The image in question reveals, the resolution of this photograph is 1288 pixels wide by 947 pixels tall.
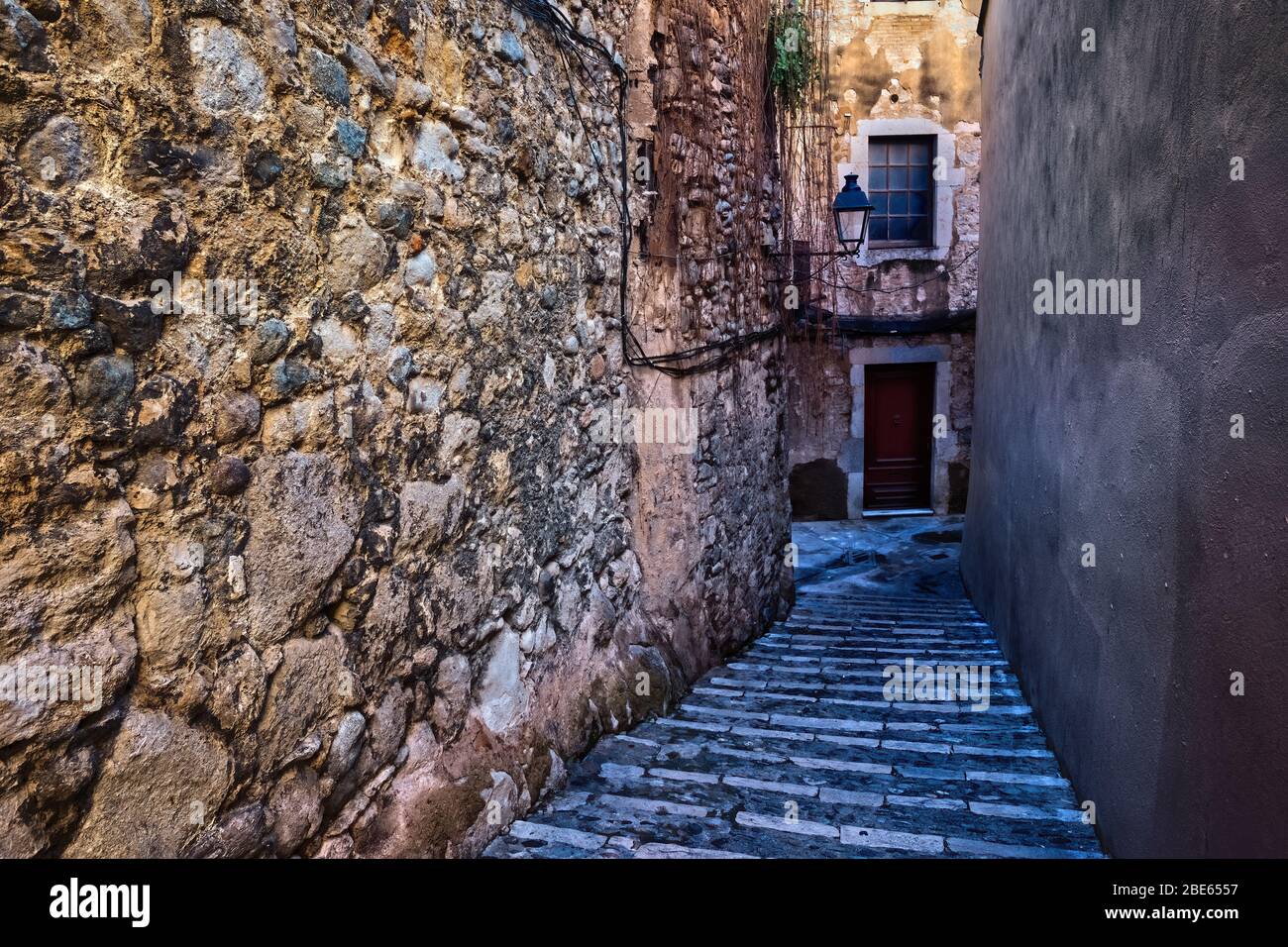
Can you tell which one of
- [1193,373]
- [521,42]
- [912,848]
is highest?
[521,42]

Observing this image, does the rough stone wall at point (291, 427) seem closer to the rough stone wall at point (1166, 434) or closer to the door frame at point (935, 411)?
the rough stone wall at point (1166, 434)

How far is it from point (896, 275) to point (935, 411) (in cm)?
177

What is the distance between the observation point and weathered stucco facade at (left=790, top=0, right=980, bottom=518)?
35.2 feet

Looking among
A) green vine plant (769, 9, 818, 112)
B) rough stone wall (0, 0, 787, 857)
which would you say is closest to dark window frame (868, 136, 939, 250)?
green vine plant (769, 9, 818, 112)

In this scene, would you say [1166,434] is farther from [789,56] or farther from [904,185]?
[904,185]

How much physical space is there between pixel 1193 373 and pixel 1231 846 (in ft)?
3.28

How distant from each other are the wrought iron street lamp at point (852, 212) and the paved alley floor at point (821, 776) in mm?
3264

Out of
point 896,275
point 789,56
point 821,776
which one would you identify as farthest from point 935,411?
point 821,776

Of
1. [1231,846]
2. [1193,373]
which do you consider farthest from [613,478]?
[1231,846]

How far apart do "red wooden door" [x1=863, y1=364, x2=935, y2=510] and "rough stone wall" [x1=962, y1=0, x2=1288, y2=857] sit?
7.49 metres

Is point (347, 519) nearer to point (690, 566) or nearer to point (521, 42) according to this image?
point (521, 42)

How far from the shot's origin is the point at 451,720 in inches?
91.8

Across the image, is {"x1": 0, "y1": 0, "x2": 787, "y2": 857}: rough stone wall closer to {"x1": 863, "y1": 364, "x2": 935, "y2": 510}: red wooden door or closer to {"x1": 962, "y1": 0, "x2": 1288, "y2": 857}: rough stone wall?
{"x1": 962, "y1": 0, "x2": 1288, "y2": 857}: rough stone wall

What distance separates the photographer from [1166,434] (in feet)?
7.46
